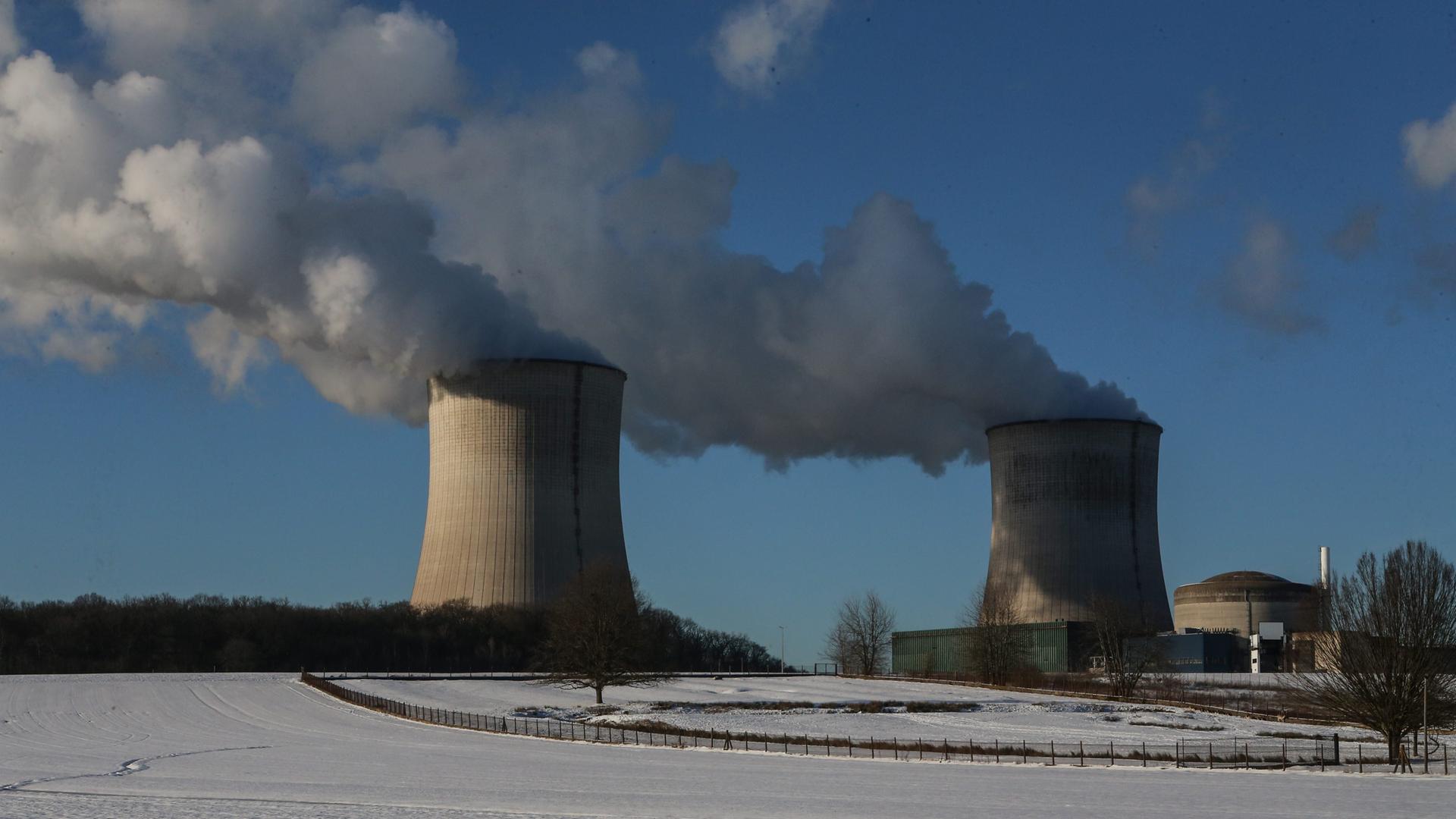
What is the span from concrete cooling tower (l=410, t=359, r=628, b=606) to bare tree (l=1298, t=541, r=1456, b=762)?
22.3m

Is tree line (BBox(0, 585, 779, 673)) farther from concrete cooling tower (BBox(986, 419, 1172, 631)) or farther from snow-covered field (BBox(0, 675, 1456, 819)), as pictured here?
snow-covered field (BBox(0, 675, 1456, 819))

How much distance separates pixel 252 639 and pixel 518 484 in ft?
57.5

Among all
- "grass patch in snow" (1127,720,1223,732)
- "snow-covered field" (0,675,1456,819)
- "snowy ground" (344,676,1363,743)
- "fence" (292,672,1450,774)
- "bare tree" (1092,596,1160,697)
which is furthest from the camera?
"bare tree" (1092,596,1160,697)

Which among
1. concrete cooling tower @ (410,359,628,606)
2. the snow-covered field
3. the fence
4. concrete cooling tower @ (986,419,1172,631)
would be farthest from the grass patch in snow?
concrete cooling tower @ (410,359,628,606)

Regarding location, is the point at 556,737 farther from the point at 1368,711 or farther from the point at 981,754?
the point at 1368,711

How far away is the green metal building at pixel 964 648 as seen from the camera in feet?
172

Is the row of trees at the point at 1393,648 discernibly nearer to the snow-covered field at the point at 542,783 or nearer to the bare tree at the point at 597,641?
the snow-covered field at the point at 542,783

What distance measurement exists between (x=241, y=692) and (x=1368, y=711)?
86.9 ft

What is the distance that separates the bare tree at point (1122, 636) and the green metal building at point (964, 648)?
1702 millimetres

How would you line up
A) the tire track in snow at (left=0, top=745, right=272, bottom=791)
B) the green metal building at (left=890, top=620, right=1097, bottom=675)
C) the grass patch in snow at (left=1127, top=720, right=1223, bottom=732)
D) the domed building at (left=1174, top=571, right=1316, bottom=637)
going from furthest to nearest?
1. the domed building at (left=1174, top=571, right=1316, bottom=637)
2. the green metal building at (left=890, top=620, right=1097, bottom=675)
3. the grass patch in snow at (left=1127, top=720, right=1223, bottom=732)
4. the tire track in snow at (left=0, top=745, right=272, bottom=791)

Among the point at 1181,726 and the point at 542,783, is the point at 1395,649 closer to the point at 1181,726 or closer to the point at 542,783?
the point at 1181,726

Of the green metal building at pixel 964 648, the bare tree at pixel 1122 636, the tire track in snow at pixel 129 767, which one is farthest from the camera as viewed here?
the green metal building at pixel 964 648

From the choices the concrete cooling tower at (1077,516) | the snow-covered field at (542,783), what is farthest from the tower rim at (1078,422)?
the snow-covered field at (542,783)

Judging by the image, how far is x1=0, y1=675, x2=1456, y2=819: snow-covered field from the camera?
18219 millimetres
